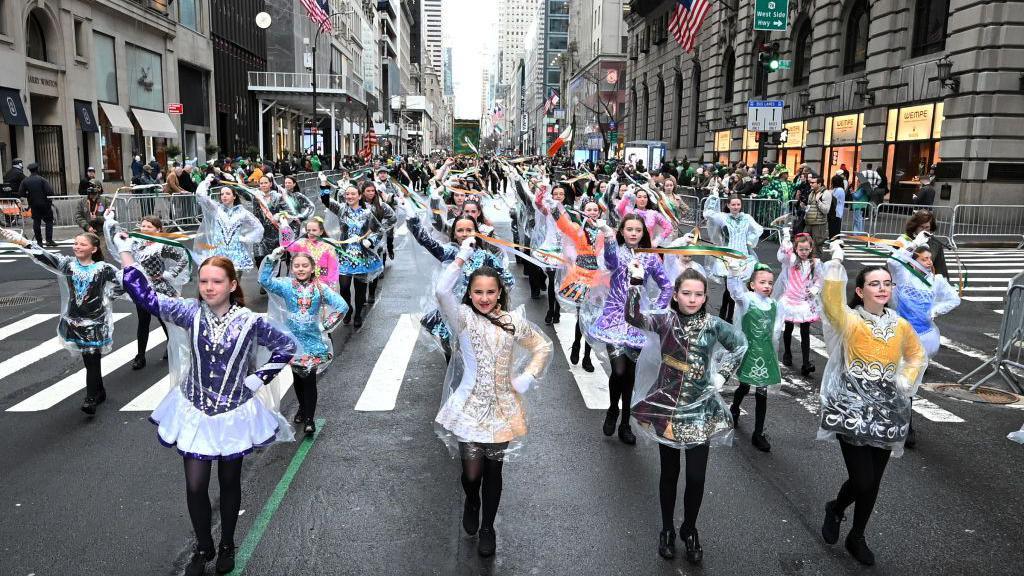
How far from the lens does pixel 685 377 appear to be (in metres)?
4.57

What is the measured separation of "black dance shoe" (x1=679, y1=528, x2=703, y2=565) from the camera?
4547mm

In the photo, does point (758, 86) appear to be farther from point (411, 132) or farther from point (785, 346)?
point (411, 132)

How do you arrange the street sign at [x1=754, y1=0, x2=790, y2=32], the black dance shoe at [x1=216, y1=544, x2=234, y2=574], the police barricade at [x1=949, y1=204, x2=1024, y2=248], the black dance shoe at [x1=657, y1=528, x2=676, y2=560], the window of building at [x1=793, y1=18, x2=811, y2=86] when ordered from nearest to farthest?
the black dance shoe at [x1=216, y1=544, x2=234, y2=574], the black dance shoe at [x1=657, y1=528, x2=676, y2=560], the street sign at [x1=754, y1=0, x2=790, y2=32], the police barricade at [x1=949, y1=204, x2=1024, y2=248], the window of building at [x1=793, y1=18, x2=811, y2=86]

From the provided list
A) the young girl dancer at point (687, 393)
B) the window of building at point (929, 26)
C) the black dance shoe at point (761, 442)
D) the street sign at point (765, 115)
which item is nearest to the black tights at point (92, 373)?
the young girl dancer at point (687, 393)

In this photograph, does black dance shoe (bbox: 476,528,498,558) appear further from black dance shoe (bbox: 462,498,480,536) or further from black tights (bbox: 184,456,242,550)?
black tights (bbox: 184,456,242,550)

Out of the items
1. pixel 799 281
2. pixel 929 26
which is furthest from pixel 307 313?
pixel 929 26

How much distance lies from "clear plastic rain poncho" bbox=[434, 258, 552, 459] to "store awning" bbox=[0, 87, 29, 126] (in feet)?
85.1

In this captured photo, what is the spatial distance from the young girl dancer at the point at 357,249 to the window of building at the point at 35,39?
22181 millimetres

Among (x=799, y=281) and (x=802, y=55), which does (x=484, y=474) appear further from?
(x=802, y=55)

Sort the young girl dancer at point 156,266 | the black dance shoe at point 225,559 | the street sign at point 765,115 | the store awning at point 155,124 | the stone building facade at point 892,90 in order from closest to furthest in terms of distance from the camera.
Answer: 1. the black dance shoe at point 225,559
2. the young girl dancer at point 156,266
3. the street sign at point 765,115
4. the stone building facade at point 892,90
5. the store awning at point 155,124

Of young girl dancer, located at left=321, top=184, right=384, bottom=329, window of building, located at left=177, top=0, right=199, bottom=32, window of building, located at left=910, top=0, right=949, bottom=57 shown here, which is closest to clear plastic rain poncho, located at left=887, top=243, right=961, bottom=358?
young girl dancer, located at left=321, top=184, right=384, bottom=329

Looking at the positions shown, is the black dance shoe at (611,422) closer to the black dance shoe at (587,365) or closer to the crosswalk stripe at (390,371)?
the crosswalk stripe at (390,371)

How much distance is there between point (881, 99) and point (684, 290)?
2470 centimetres

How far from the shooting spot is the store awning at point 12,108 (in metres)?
24.5
